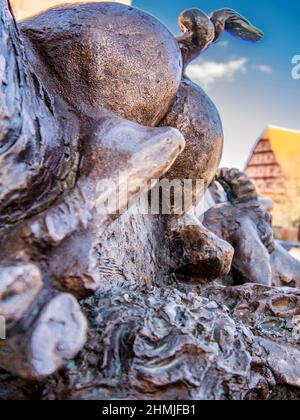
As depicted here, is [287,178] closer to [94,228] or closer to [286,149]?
[286,149]

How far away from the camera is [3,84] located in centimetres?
76

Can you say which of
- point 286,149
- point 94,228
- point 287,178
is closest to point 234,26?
point 94,228

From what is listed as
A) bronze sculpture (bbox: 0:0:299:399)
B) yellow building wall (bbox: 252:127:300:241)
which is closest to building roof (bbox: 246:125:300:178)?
yellow building wall (bbox: 252:127:300:241)

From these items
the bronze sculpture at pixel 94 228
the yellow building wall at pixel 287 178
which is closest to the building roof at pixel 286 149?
the yellow building wall at pixel 287 178

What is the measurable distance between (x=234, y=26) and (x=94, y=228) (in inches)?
36.8

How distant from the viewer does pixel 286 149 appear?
6996mm

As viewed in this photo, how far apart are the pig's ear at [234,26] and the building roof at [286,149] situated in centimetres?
552

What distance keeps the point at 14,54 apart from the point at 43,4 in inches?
61.6

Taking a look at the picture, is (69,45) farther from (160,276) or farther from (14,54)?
(160,276)

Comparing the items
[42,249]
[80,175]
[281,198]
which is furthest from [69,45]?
[281,198]

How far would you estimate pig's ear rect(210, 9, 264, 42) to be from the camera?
4.47ft

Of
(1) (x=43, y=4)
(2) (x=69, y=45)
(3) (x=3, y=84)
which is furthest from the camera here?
(1) (x=43, y=4)

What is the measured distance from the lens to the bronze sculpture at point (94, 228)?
66 centimetres

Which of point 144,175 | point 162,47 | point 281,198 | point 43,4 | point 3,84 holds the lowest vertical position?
point 281,198
